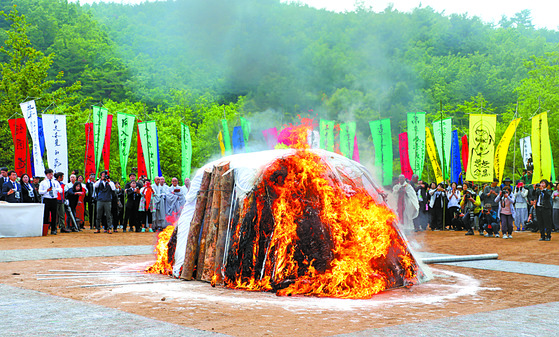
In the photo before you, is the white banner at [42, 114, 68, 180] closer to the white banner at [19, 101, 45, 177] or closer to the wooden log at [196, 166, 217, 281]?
the white banner at [19, 101, 45, 177]

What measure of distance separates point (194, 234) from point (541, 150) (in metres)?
17.4

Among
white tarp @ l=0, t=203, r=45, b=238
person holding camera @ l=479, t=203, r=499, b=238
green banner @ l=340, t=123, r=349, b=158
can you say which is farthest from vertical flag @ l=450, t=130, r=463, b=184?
white tarp @ l=0, t=203, r=45, b=238

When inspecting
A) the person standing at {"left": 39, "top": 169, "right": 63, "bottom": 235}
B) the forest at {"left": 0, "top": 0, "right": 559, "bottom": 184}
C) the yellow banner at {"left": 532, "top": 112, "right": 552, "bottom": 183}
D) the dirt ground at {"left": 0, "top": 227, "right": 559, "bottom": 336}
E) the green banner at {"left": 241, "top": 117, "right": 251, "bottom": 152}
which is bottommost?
the dirt ground at {"left": 0, "top": 227, "right": 559, "bottom": 336}

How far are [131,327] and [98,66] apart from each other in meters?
57.3

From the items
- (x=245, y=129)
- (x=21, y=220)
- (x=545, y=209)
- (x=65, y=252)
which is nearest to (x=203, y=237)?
(x=65, y=252)

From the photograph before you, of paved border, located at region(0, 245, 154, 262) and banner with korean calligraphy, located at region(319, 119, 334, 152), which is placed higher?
banner with korean calligraphy, located at region(319, 119, 334, 152)

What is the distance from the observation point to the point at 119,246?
46.5ft

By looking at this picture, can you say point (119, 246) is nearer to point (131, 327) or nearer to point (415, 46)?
point (131, 327)

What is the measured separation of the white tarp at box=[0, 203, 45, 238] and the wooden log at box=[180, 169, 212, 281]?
10068mm

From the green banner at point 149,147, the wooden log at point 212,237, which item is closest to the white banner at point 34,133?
the green banner at point 149,147

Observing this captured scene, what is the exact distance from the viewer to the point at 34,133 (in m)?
22.1

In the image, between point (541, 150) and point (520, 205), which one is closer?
point (541, 150)

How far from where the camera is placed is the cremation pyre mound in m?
7.38

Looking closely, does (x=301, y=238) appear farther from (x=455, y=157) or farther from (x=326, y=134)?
(x=326, y=134)
